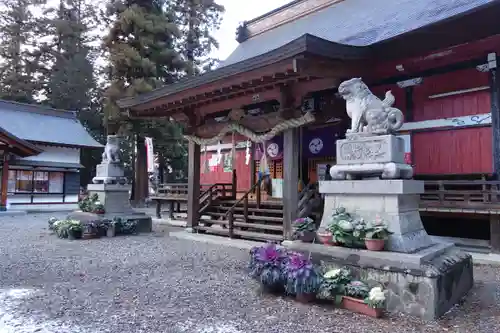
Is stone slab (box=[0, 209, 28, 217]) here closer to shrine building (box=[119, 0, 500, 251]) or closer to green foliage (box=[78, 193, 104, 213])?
green foliage (box=[78, 193, 104, 213])

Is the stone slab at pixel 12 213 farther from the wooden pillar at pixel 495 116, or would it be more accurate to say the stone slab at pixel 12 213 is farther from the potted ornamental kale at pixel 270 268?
the wooden pillar at pixel 495 116

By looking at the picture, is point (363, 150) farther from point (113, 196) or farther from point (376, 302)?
point (113, 196)

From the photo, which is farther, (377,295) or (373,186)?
(373,186)

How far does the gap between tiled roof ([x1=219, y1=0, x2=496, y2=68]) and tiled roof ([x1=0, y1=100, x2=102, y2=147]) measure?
1292 cm

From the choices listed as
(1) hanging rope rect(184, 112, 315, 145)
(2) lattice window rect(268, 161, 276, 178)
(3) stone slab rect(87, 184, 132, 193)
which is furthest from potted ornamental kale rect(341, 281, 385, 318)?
(3) stone slab rect(87, 184, 132, 193)

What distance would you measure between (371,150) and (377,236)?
1.08 meters

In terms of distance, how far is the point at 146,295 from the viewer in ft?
14.5

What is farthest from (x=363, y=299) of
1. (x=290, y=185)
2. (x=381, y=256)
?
(x=290, y=185)

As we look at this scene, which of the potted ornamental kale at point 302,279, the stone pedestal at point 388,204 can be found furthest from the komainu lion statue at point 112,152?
the potted ornamental kale at point 302,279

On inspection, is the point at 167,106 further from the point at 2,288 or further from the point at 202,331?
the point at 202,331

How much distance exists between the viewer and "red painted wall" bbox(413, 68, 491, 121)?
7.38 meters

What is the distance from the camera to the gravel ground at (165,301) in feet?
11.3

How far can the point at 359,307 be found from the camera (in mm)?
3805

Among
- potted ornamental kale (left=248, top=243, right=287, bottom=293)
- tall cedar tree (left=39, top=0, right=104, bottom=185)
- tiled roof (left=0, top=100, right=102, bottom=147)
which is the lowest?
potted ornamental kale (left=248, top=243, right=287, bottom=293)
